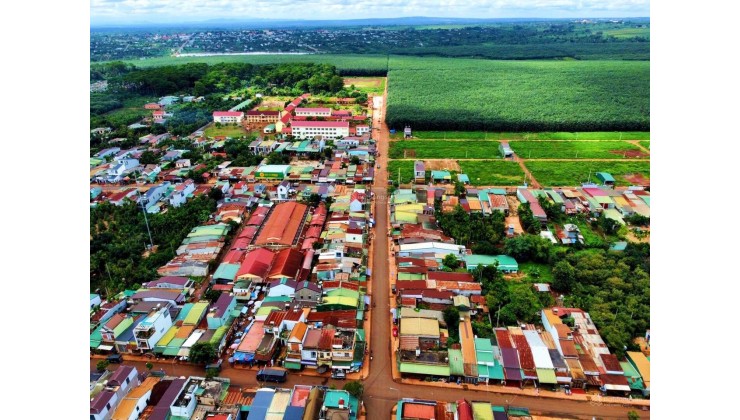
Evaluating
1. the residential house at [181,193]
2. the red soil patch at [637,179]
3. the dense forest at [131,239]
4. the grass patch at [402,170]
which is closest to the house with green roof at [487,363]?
the dense forest at [131,239]

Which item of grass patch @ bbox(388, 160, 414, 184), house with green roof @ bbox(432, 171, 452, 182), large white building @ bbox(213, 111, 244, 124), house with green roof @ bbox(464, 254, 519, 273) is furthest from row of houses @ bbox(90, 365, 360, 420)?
large white building @ bbox(213, 111, 244, 124)

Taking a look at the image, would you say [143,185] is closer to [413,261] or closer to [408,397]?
[413,261]

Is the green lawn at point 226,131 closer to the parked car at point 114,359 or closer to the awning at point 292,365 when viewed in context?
the parked car at point 114,359

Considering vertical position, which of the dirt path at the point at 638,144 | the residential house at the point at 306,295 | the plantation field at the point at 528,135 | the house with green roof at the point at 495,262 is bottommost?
the residential house at the point at 306,295

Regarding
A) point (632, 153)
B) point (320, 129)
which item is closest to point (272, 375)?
point (320, 129)

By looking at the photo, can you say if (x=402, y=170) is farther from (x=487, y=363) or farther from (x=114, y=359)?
(x=114, y=359)

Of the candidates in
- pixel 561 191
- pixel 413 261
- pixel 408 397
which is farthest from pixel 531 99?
pixel 408 397

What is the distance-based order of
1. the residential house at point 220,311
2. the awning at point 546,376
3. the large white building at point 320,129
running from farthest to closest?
1. the large white building at point 320,129
2. the residential house at point 220,311
3. the awning at point 546,376
